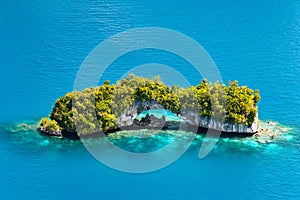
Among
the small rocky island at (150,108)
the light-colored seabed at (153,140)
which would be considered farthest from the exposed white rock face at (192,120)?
the light-colored seabed at (153,140)

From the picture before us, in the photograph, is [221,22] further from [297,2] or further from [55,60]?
[55,60]

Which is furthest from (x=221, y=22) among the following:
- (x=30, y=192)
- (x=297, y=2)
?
(x=30, y=192)

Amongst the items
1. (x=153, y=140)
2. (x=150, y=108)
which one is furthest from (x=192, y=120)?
(x=153, y=140)

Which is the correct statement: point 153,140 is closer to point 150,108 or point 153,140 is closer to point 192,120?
point 150,108

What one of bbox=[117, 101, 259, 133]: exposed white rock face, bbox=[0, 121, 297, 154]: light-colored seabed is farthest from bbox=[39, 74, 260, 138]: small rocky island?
bbox=[0, 121, 297, 154]: light-colored seabed

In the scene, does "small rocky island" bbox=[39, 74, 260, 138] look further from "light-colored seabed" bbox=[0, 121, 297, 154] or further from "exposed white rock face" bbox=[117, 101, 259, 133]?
"light-colored seabed" bbox=[0, 121, 297, 154]

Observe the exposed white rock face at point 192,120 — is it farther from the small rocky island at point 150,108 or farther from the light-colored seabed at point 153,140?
the light-colored seabed at point 153,140

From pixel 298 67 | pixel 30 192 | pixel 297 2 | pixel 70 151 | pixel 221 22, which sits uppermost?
pixel 297 2
